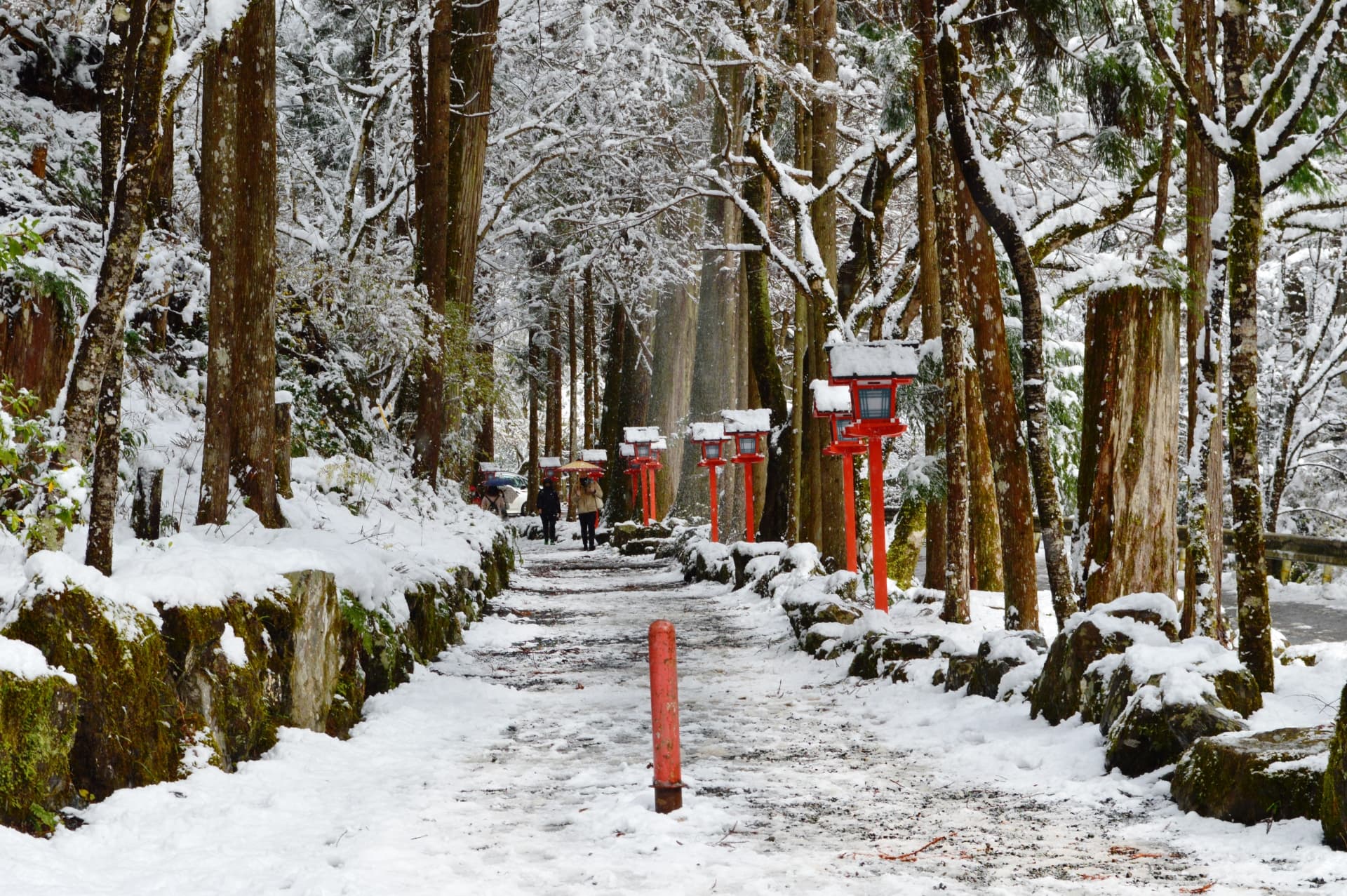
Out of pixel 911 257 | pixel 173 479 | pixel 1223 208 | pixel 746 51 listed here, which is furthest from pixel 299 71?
pixel 1223 208

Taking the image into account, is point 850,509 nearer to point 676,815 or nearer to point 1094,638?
point 1094,638

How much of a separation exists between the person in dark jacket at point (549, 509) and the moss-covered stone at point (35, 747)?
1023 inches

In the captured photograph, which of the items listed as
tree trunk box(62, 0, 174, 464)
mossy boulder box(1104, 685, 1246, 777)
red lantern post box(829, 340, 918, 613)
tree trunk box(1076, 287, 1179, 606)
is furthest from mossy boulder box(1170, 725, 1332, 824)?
red lantern post box(829, 340, 918, 613)

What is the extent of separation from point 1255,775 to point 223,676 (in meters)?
4.74

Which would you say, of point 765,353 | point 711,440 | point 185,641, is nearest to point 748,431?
point 765,353

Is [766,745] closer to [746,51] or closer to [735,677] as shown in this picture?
[735,677]

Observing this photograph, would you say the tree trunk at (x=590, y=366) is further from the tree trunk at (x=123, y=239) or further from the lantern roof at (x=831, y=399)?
the tree trunk at (x=123, y=239)

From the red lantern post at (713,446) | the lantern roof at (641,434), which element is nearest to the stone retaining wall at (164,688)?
the red lantern post at (713,446)

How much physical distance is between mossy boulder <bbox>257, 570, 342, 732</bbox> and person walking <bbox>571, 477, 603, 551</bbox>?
19.1 m

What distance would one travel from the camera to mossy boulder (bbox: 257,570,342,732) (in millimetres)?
6430

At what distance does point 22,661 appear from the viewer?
172 inches

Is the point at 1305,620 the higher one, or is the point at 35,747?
the point at 35,747

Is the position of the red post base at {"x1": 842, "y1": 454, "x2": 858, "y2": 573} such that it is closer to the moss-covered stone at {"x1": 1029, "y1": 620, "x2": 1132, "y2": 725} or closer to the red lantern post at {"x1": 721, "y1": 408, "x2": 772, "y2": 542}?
the moss-covered stone at {"x1": 1029, "y1": 620, "x2": 1132, "y2": 725}

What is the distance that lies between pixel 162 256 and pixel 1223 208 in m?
8.01
